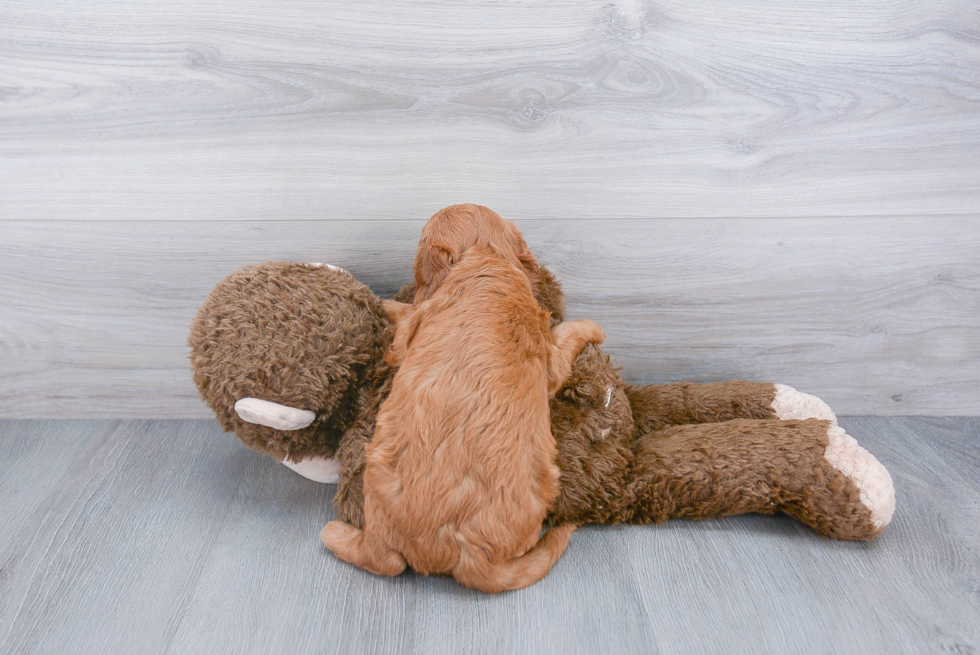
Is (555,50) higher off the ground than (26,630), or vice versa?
(555,50)

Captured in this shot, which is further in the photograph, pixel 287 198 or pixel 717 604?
pixel 287 198

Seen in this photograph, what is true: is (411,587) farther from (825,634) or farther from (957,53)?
(957,53)

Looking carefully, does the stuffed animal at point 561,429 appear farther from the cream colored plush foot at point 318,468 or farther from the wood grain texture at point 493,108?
the wood grain texture at point 493,108

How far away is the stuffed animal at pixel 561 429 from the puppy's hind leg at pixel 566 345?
23mm

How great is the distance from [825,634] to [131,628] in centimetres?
102

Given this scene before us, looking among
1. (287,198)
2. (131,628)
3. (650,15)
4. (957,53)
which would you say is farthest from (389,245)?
(957,53)

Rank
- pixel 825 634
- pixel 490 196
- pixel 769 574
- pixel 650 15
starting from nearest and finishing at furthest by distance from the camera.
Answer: pixel 825 634 < pixel 769 574 < pixel 650 15 < pixel 490 196

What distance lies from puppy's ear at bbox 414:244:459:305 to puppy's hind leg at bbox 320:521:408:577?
1.32ft

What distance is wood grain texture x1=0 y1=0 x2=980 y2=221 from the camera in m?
1.20

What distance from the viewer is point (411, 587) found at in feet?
3.27

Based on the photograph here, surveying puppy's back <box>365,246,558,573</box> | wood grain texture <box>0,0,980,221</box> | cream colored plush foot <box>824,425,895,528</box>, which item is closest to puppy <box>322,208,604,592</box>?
puppy's back <box>365,246,558,573</box>

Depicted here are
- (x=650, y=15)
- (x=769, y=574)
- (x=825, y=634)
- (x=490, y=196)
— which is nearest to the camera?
(x=825, y=634)

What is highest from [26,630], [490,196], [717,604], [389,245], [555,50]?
[555,50]

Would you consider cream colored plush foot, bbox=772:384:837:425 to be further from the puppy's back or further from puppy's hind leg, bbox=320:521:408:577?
puppy's hind leg, bbox=320:521:408:577
